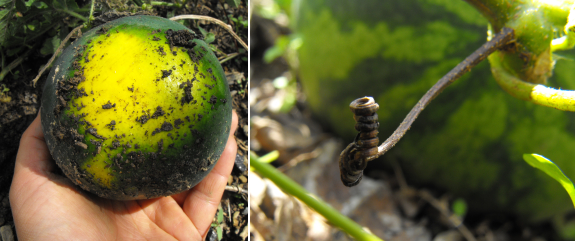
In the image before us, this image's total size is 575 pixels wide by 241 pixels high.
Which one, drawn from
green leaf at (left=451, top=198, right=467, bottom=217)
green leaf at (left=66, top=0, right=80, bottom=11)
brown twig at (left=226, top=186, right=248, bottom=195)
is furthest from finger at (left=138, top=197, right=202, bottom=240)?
green leaf at (left=451, top=198, right=467, bottom=217)

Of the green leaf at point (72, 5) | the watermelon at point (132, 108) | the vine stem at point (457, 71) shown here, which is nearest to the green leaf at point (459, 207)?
the vine stem at point (457, 71)

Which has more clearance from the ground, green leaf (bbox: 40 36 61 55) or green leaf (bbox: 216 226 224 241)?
green leaf (bbox: 40 36 61 55)

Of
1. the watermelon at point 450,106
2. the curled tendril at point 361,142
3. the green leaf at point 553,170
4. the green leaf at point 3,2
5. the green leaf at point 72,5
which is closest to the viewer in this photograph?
the curled tendril at point 361,142

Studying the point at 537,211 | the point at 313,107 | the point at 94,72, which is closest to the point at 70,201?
the point at 94,72

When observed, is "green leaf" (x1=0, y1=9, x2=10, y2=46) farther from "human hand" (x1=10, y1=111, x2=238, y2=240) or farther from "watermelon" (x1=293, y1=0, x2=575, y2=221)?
"watermelon" (x1=293, y1=0, x2=575, y2=221)

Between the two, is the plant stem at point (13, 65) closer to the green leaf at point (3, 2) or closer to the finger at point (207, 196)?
the green leaf at point (3, 2)

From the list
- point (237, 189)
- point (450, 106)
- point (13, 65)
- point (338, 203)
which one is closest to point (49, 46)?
point (13, 65)

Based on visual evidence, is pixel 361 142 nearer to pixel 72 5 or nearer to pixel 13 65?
pixel 72 5
